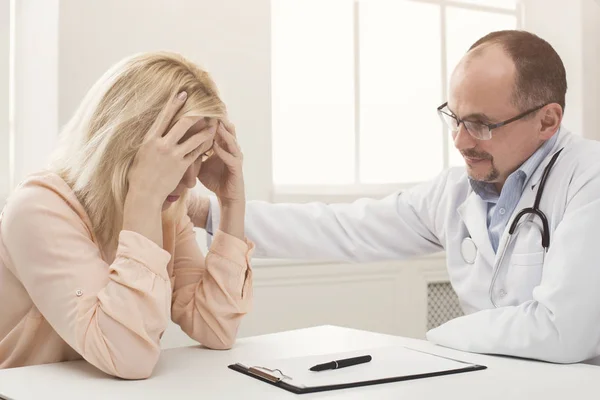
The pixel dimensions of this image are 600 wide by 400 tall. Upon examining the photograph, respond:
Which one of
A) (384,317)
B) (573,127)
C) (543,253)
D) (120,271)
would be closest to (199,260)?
(120,271)

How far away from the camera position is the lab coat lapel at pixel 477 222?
6.30 ft

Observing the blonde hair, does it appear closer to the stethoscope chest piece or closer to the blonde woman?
the blonde woman

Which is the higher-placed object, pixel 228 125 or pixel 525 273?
pixel 228 125

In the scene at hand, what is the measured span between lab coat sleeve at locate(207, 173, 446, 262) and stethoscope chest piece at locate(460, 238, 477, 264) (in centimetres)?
23

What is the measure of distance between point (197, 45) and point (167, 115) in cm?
147

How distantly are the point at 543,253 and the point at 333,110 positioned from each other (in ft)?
6.42

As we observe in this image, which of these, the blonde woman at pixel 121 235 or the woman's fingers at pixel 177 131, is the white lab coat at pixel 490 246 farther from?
the woman's fingers at pixel 177 131

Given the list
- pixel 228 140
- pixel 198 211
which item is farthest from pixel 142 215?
pixel 198 211

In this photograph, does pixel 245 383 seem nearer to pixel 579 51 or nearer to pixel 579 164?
pixel 579 164

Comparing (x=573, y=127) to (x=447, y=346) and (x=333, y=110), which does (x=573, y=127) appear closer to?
(x=333, y=110)

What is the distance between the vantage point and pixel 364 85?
3721mm

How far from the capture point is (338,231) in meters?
2.32

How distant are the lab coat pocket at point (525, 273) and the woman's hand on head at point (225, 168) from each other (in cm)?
68

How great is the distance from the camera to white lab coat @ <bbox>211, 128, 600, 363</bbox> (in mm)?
1604
